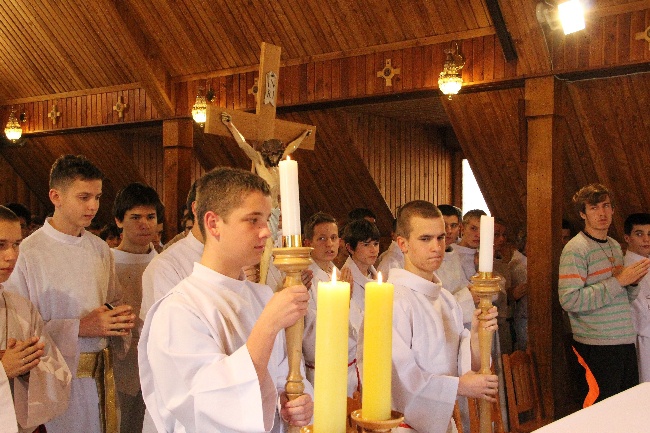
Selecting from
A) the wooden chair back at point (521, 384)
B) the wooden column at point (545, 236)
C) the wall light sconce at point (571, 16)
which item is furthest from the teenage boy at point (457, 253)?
the wall light sconce at point (571, 16)

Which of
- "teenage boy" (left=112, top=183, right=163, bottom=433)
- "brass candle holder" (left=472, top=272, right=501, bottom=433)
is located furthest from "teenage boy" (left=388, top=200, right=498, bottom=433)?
"teenage boy" (left=112, top=183, right=163, bottom=433)

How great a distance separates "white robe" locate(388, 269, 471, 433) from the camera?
283cm

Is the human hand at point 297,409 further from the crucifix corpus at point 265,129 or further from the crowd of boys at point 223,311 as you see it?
the crucifix corpus at point 265,129

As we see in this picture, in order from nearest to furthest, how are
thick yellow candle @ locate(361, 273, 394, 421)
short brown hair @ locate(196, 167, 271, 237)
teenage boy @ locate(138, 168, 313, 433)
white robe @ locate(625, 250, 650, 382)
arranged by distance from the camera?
thick yellow candle @ locate(361, 273, 394, 421)
teenage boy @ locate(138, 168, 313, 433)
short brown hair @ locate(196, 167, 271, 237)
white robe @ locate(625, 250, 650, 382)

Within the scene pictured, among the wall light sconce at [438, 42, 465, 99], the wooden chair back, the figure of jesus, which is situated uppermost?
the wall light sconce at [438, 42, 465, 99]

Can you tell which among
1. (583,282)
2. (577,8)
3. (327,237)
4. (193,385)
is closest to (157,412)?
(193,385)

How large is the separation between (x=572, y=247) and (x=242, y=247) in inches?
147

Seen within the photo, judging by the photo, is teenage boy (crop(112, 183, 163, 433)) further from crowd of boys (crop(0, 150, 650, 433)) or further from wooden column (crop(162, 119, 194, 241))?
wooden column (crop(162, 119, 194, 241))

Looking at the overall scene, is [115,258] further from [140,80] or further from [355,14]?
[140,80]

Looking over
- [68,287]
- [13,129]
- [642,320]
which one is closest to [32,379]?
[68,287]

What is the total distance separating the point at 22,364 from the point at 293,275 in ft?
5.49

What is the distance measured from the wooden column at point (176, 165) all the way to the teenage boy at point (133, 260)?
470cm

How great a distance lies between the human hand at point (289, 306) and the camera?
1.53 metres

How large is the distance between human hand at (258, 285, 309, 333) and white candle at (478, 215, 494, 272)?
2.03 ft
